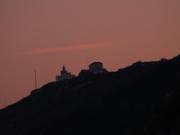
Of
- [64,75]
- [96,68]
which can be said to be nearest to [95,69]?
[96,68]

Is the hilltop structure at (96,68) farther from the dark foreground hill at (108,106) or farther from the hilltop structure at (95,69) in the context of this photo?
the dark foreground hill at (108,106)

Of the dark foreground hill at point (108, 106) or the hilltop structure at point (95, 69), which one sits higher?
the hilltop structure at point (95, 69)

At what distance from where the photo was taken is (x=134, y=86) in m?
122

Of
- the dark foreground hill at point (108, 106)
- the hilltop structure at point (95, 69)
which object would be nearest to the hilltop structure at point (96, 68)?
the hilltop structure at point (95, 69)

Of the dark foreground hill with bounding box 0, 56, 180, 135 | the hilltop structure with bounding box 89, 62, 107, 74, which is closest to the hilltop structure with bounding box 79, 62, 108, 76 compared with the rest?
the hilltop structure with bounding box 89, 62, 107, 74

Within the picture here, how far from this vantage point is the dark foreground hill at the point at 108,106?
97.8 metres

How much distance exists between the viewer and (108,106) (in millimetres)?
119375

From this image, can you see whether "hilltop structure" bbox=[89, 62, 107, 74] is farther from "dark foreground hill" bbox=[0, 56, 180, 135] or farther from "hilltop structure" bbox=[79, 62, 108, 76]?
"dark foreground hill" bbox=[0, 56, 180, 135]

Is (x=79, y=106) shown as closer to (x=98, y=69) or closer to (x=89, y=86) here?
(x=89, y=86)

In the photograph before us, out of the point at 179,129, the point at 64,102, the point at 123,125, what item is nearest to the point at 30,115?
the point at 64,102

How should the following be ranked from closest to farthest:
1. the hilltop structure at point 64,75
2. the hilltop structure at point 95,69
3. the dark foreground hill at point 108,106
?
the dark foreground hill at point 108,106
the hilltop structure at point 95,69
the hilltop structure at point 64,75

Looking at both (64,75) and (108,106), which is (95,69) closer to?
(64,75)

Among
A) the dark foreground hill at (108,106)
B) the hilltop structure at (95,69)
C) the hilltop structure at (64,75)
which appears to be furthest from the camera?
the hilltop structure at (64,75)

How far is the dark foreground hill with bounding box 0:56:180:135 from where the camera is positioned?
97750mm
